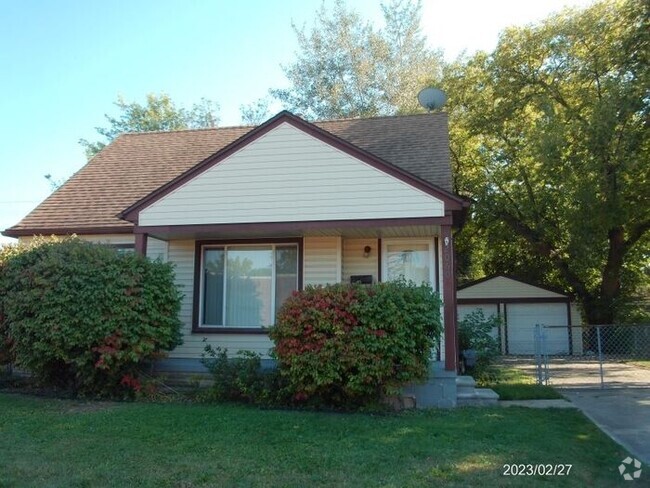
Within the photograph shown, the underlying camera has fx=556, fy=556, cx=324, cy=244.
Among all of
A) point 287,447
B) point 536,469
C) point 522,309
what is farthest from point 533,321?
point 287,447

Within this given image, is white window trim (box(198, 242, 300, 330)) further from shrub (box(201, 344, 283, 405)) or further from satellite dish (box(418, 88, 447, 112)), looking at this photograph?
satellite dish (box(418, 88, 447, 112))

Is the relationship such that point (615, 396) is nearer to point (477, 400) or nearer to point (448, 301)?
point (477, 400)

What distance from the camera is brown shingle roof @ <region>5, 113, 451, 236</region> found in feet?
38.6

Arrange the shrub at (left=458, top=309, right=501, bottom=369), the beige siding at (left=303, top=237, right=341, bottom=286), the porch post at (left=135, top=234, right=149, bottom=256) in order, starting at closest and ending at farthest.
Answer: the porch post at (left=135, top=234, right=149, bottom=256) < the beige siding at (left=303, top=237, right=341, bottom=286) < the shrub at (left=458, top=309, right=501, bottom=369)

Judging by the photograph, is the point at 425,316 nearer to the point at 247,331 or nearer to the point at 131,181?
the point at 247,331

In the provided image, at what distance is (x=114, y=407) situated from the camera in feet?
27.0

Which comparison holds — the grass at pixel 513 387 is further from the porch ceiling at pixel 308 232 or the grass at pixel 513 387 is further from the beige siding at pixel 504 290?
the beige siding at pixel 504 290

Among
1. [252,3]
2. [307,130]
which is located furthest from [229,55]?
[307,130]

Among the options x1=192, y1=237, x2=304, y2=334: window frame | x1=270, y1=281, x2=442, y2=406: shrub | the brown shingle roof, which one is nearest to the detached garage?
the brown shingle roof

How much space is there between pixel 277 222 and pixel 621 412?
6199mm

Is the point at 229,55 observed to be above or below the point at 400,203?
above

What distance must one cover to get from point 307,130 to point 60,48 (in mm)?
9059

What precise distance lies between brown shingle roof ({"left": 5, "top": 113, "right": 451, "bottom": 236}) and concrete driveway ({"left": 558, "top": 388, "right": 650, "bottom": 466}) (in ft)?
14.7
